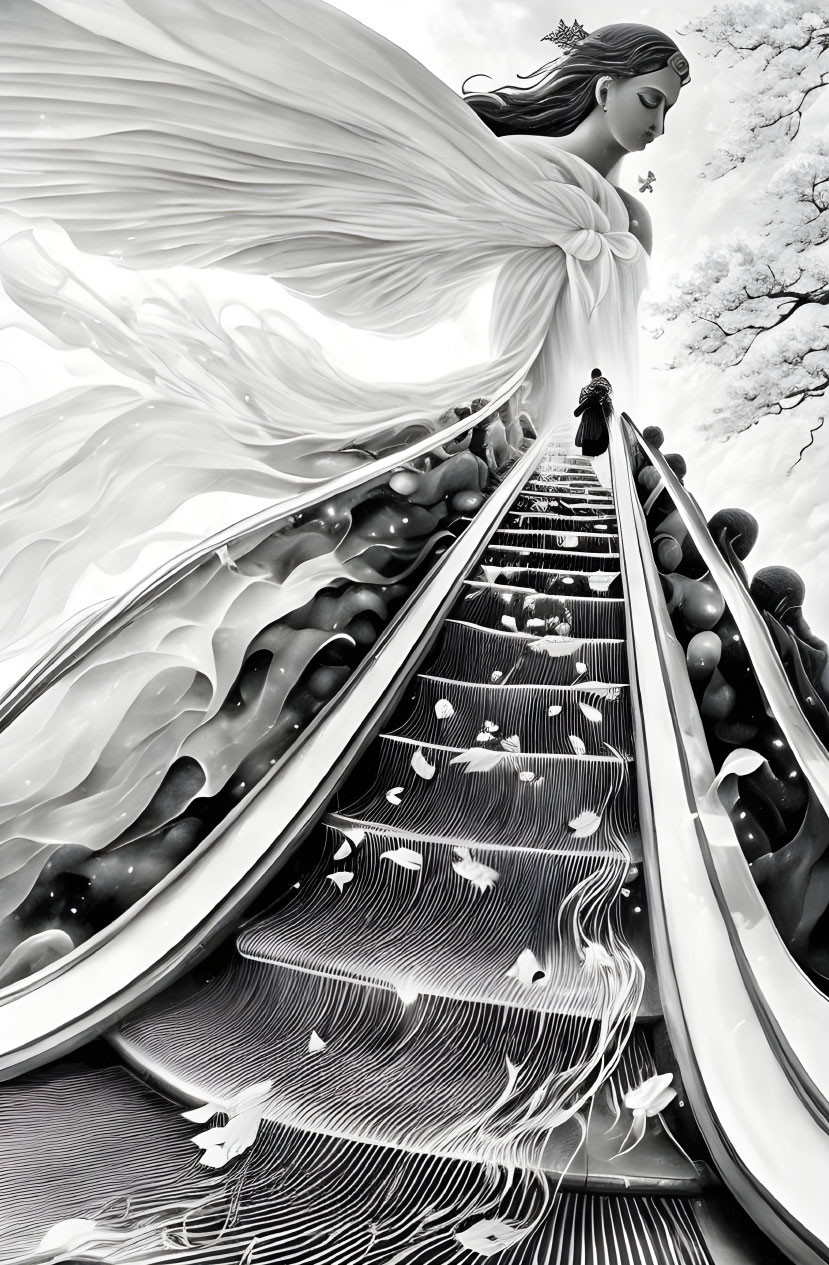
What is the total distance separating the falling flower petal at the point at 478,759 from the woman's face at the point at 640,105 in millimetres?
1419

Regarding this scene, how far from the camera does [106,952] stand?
138 cm

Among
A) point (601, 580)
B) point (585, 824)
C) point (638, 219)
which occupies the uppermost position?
point (638, 219)

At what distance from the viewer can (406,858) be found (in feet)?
4.66

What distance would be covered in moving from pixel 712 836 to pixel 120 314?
150cm

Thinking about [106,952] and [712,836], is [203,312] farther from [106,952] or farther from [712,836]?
[712,836]

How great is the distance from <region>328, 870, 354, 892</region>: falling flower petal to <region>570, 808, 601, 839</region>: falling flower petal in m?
0.39

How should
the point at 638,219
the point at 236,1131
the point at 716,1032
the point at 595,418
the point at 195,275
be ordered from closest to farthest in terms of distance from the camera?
1. the point at 716,1032
2. the point at 236,1131
3. the point at 195,275
4. the point at 638,219
5. the point at 595,418

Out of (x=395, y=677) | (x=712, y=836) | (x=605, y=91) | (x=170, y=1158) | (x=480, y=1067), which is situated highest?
(x=605, y=91)

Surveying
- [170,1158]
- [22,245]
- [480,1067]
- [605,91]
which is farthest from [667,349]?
[170,1158]

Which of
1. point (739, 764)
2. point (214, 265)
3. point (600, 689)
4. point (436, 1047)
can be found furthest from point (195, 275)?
point (436, 1047)

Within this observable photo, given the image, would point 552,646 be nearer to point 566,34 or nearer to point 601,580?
point 601,580

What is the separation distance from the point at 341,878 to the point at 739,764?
27.1 inches

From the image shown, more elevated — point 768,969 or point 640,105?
point 640,105

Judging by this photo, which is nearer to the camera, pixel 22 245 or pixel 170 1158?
pixel 170 1158
